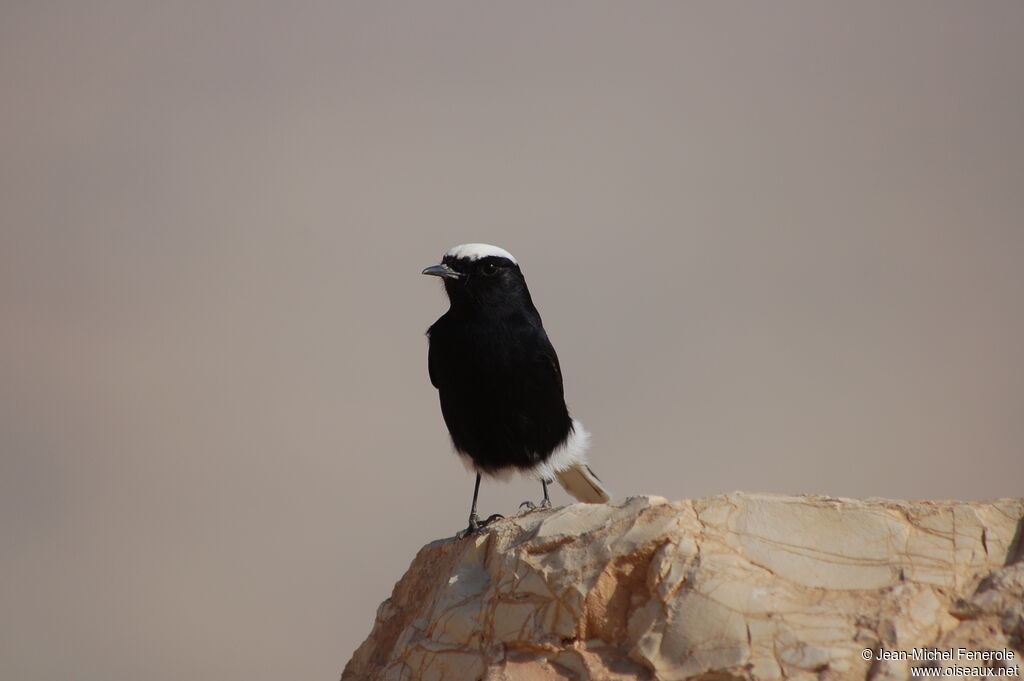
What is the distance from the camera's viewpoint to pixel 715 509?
519 cm

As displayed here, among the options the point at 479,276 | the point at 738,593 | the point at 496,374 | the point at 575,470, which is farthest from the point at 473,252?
the point at 738,593

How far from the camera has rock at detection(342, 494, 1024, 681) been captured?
4566mm

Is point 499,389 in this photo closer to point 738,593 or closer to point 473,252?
point 473,252

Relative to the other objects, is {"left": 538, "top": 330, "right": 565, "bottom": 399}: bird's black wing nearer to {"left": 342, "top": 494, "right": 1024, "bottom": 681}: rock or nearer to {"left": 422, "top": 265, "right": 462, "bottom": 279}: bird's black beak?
{"left": 422, "top": 265, "right": 462, "bottom": 279}: bird's black beak

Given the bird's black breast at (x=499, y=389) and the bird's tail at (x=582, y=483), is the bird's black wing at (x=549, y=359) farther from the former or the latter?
the bird's tail at (x=582, y=483)

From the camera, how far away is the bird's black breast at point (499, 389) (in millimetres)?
7668

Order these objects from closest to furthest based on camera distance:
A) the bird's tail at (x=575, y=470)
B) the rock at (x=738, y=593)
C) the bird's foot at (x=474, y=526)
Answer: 1. the rock at (x=738, y=593)
2. the bird's foot at (x=474, y=526)
3. the bird's tail at (x=575, y=470)

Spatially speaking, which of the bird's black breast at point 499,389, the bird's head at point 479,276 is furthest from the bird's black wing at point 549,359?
the bird's head at point 479,276

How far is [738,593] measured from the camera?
4.76 metres

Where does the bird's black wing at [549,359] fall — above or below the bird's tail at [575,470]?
above

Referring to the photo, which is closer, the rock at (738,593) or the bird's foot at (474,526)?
the rock at (738,593)

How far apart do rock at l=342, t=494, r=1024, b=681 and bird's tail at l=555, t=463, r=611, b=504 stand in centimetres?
263

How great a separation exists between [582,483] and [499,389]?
126cm

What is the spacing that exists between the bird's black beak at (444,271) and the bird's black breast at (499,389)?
32cm
